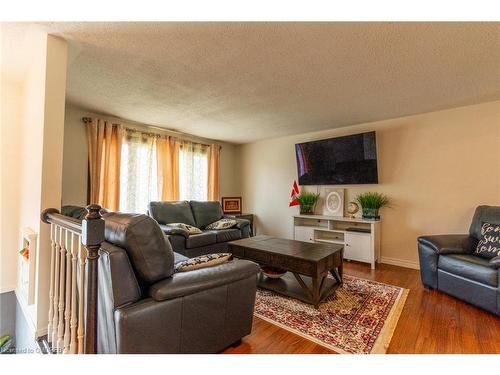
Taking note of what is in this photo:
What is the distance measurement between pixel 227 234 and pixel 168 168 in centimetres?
165

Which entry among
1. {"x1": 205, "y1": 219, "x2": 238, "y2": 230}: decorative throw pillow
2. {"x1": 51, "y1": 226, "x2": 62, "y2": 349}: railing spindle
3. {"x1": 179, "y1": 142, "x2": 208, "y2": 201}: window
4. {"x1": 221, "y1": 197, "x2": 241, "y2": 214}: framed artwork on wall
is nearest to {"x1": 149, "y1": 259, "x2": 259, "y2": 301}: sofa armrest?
{"x1": 51, "y1": 226, "x2": 62, "y2": 349}: railing spindle

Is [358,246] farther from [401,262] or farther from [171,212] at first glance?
[171,212]

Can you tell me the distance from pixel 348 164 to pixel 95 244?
12.2ft

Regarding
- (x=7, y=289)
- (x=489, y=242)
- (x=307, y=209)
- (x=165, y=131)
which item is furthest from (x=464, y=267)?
(x=7, y=289)

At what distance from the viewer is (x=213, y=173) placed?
5059 millimetres

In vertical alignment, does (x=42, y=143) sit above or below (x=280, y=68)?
below

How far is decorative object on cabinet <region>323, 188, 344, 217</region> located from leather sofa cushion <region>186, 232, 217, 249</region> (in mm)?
2073

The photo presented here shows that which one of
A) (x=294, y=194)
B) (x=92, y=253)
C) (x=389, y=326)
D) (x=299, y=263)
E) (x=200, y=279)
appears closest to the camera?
(x=92, y=253)

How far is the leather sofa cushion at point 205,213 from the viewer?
4.14m

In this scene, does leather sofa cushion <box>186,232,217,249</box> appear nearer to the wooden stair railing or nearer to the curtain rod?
the wooden stair railing

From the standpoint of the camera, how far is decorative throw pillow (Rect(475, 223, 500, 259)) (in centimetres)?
229

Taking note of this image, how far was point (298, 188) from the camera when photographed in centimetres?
463
